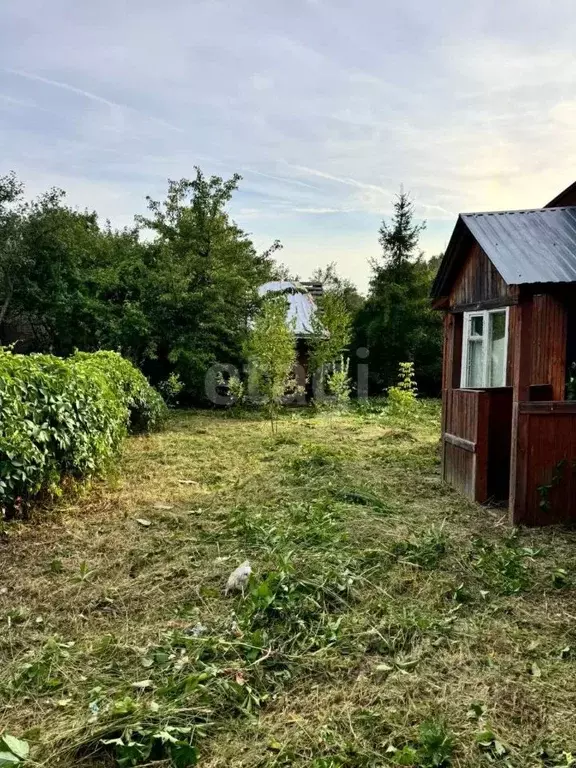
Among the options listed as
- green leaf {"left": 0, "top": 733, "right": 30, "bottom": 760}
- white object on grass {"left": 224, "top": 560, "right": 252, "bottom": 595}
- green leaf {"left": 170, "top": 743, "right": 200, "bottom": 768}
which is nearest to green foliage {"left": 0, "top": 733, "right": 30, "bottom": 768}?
green leaf {"left": 0, "top": 733, "right": 30, "bottom": 760}

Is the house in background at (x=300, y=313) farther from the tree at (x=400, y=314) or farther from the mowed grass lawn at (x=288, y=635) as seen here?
the mowed grass lawn at (x=288, y=635)

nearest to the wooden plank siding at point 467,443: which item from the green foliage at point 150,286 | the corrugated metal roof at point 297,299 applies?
the green foliage at point 150,286

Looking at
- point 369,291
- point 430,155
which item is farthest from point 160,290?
point 369,291

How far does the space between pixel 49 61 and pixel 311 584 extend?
9660 millimetres

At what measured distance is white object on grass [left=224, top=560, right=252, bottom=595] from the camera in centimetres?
353

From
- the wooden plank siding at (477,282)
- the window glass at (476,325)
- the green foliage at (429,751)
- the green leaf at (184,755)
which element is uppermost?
the wooden plank siding at (477,282)

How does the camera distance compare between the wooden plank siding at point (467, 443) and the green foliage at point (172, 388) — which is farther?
the green foliage at point (172, 388)

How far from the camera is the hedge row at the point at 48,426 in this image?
171 inches

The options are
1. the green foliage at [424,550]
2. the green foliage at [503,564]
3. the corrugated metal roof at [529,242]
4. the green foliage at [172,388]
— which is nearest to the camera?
the green foliage at [503,564]

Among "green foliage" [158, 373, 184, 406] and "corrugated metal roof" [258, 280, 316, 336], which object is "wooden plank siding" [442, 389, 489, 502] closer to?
"green foliage" [158, 373, 184, 406]

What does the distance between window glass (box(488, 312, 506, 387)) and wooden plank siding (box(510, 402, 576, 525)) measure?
3.94 ft

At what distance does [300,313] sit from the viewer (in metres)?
19.5

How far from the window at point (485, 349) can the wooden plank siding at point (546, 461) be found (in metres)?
1.18

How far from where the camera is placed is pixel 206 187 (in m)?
15.2
